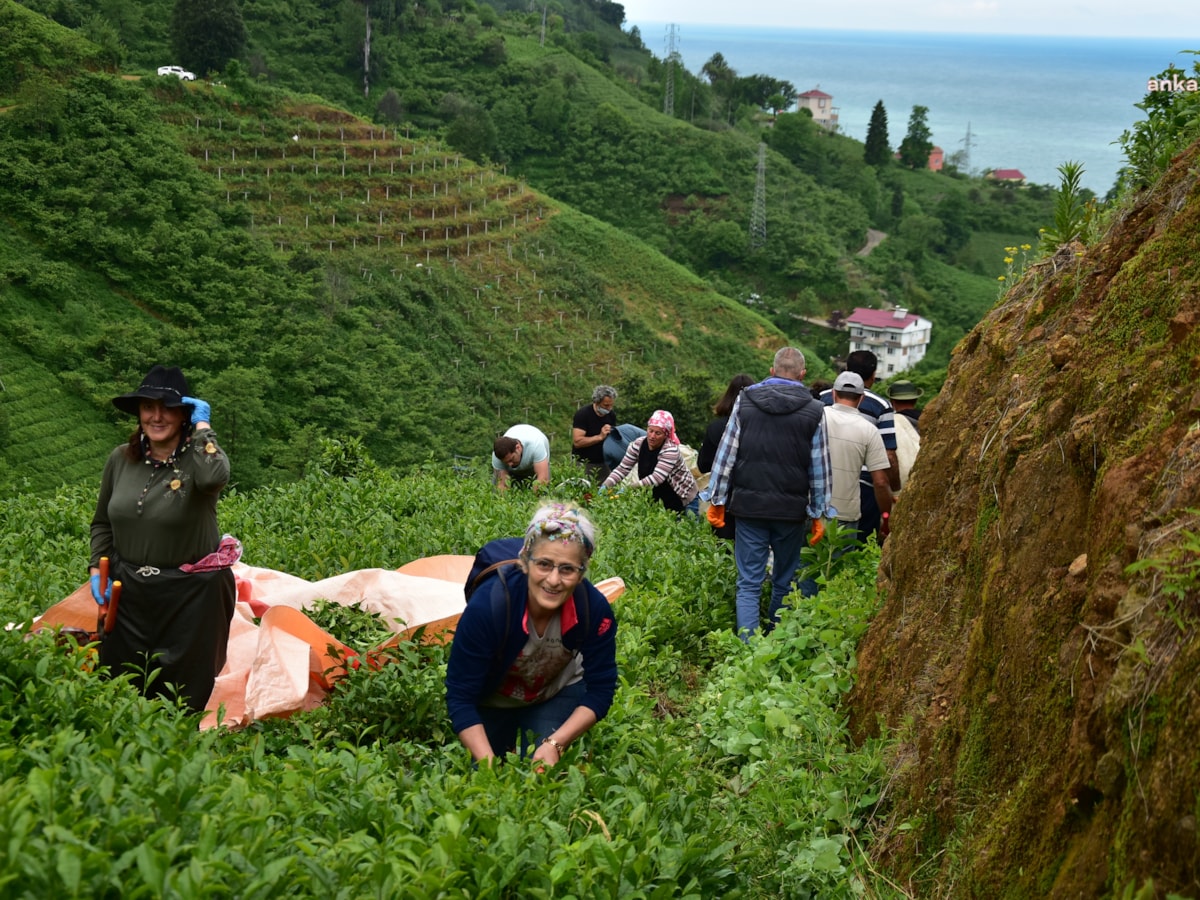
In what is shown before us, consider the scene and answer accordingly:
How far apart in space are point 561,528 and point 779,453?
9.59ft

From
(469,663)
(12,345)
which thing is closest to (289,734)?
(469,663)

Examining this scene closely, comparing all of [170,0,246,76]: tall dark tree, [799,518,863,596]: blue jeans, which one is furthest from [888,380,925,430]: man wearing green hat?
[170,0,246,76]: tall dark tree

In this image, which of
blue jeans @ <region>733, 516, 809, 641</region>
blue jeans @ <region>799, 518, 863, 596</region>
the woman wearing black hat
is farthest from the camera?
blue jeans @ <region>799, 518, 863, 596</region>

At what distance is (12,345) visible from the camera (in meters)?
37.2

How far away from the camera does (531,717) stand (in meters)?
4.10

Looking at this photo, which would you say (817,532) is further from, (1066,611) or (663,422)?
(1066,611)

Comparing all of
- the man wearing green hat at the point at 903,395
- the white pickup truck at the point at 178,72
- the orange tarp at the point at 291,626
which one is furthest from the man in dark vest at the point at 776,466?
the white pickup truck at the point at 178,72

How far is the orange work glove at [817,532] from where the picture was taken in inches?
262

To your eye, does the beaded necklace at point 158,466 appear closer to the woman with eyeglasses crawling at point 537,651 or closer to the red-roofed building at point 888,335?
the woman with eyeglasses crawling at point 537,651

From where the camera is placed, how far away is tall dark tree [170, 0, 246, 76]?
65250 mm

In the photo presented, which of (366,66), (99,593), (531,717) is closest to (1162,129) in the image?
(531,717)

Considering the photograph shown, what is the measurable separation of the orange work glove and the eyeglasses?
126 inches

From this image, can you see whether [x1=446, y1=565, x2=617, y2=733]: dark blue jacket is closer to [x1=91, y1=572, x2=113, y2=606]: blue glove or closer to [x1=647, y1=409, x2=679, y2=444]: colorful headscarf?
[x1=91, y1=572, x2=113, y2=606]: blue glove

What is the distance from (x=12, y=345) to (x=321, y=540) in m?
34.0
